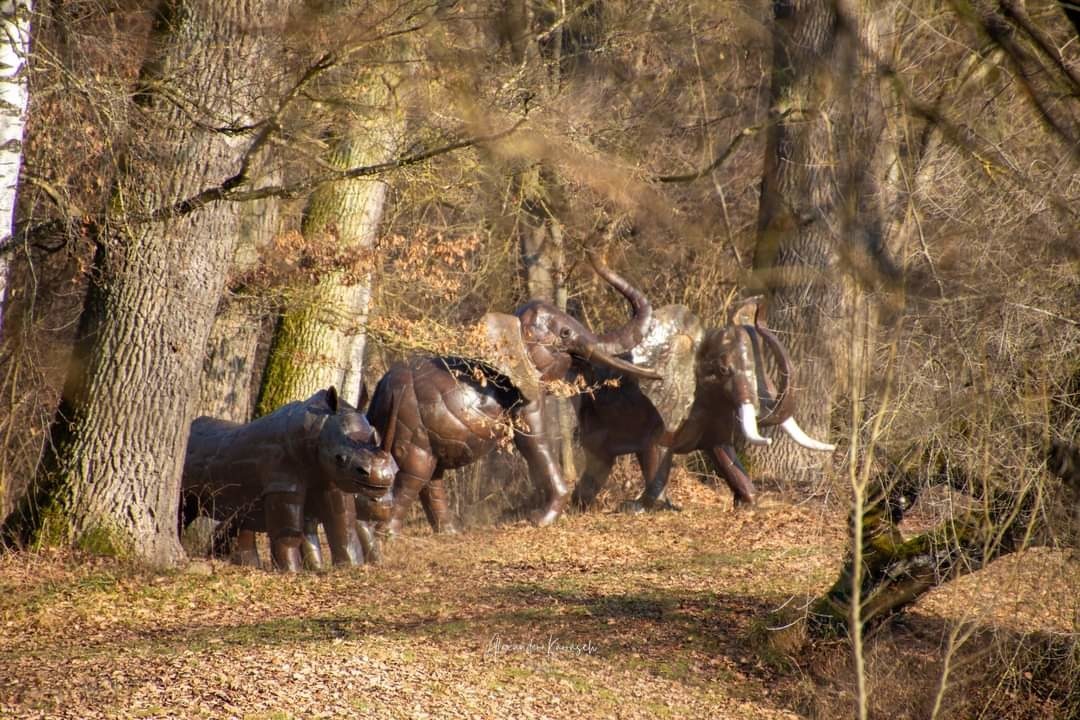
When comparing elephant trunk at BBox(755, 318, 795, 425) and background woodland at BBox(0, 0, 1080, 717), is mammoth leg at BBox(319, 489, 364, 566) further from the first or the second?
elephant trunk at BBox(755, 318, 795, 425)

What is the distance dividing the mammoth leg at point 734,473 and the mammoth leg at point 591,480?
124cm

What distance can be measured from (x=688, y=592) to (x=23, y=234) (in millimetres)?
5189

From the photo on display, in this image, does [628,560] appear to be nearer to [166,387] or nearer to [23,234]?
[166,387]

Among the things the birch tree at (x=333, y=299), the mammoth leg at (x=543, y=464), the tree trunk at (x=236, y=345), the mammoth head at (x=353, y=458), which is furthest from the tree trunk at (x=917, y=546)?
the tree trunk at (x=236, y=345)

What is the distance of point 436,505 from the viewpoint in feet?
43.5

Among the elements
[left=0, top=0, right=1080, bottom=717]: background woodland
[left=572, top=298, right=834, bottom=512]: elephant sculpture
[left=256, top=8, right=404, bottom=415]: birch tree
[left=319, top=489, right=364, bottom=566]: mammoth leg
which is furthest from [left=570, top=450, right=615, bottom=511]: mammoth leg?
[left=319, top=489, right=364, bottom=566]: mammoth leg

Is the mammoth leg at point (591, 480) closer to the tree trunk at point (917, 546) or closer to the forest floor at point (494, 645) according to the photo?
the forest floor at point (494, 645)

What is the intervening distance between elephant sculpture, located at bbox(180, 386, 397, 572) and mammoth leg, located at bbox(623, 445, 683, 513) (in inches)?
142

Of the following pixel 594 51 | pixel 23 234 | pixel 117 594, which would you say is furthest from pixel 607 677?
pixel 594 51

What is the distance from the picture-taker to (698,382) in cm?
1394

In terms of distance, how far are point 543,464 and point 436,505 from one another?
114cm

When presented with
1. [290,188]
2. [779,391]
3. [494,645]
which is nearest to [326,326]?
[779,391]

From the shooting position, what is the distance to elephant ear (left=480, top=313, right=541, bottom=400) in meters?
11.8

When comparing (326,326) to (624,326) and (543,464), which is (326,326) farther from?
(624,326)
